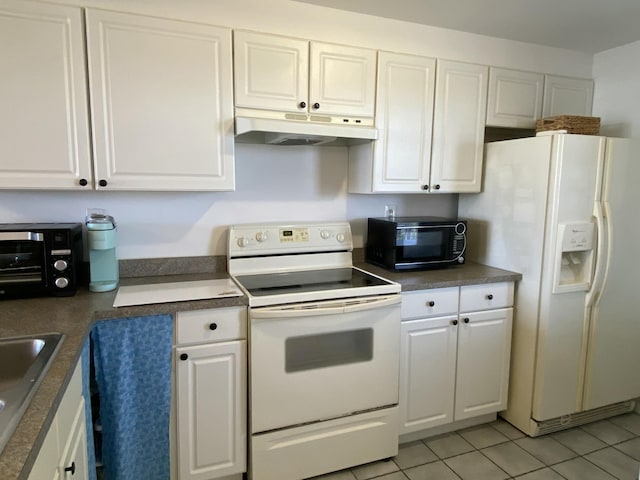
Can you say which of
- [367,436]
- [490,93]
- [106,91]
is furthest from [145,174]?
[490,93]

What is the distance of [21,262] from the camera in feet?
5.77

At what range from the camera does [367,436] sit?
2082 mm

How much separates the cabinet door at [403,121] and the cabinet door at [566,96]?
87 centimetres

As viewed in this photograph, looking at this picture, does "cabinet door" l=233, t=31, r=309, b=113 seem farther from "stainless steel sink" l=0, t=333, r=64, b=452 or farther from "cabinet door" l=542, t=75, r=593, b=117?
"cabinet door" l=542, t=75, r=593, b=117

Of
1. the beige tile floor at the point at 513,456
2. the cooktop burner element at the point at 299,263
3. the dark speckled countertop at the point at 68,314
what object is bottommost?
the beige tile floor at the point at 513,456

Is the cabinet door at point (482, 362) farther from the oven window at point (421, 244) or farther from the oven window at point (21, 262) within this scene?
the oven window at point (21, 262)

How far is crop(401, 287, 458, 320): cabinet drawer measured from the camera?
7.13 feet

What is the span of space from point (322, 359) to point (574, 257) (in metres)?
1.55

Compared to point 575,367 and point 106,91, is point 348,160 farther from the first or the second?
point 575,367

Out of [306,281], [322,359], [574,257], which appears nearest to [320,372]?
[322,359]

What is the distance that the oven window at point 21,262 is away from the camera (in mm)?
1734

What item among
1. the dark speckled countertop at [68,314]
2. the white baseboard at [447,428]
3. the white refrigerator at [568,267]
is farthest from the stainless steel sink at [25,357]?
the white refrigerator at [568,267]

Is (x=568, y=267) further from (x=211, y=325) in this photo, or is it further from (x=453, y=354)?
(x=211, y=325)

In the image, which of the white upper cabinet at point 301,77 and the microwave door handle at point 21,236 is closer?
the microwave door handle at point 21,236
